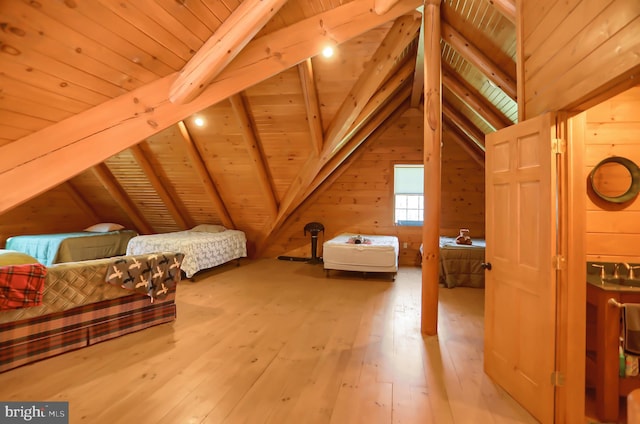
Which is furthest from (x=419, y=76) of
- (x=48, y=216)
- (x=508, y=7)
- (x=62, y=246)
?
(x=48, y=216)

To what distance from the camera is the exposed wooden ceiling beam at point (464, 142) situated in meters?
6.05

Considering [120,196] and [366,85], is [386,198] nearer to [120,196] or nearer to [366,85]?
[366,85]

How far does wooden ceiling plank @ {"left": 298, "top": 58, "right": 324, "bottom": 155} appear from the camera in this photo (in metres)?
3.76

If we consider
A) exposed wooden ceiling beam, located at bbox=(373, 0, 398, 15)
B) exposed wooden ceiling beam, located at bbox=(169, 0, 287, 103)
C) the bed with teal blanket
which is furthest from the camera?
the bed with teal blanket

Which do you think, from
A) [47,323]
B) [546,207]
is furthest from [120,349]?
[546,207]

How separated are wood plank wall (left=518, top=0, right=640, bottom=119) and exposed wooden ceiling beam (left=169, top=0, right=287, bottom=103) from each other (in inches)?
65.6

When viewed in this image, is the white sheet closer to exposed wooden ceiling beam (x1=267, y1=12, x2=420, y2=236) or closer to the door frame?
exposed wooden ceiling beam (x1=267, y1=12, x2=420, y2=236)

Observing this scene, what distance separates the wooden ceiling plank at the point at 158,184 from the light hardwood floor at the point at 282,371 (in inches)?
115

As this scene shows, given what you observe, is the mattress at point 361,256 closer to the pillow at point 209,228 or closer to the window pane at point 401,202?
the window pane at point 401,202

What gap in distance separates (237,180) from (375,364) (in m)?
4.11

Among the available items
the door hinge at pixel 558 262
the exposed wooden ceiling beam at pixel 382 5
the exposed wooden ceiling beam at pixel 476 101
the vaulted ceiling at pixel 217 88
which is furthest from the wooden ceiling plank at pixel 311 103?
the door hinge at pixel 558 262

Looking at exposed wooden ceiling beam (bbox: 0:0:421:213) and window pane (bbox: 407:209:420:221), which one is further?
window pane (bbox: 407:209:420:221)

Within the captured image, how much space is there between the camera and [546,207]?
1834 millimetres

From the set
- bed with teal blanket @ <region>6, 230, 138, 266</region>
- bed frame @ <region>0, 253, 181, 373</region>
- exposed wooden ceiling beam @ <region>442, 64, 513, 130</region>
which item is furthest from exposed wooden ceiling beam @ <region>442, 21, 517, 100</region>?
bed with teal blanket @ <region>6, 230, 138, 266</region>
